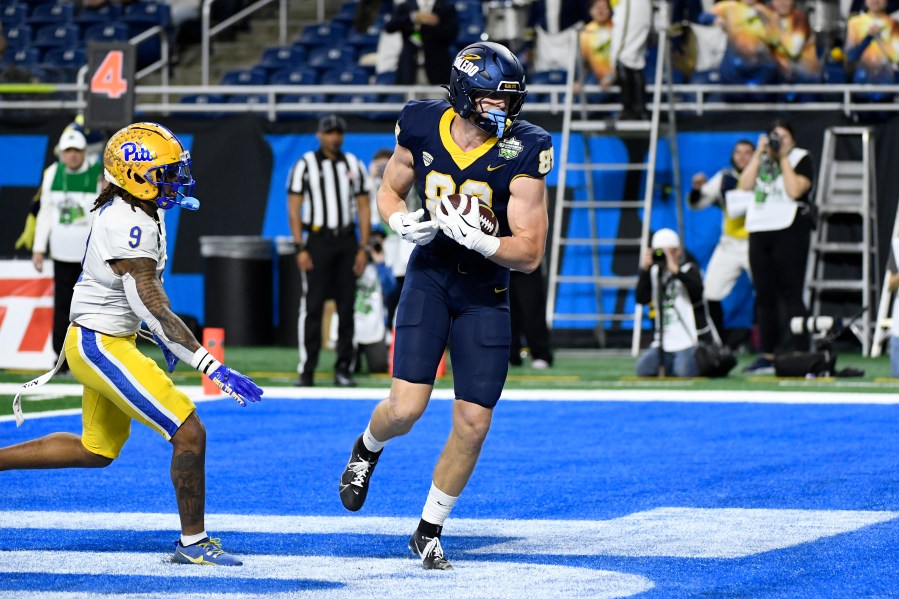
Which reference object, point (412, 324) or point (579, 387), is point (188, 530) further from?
point (579, 387)

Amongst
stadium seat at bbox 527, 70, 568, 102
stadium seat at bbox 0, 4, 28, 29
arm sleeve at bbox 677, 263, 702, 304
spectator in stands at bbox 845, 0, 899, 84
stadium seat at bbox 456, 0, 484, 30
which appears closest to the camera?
arm sleeve at bbox 677, 263, 702, 304

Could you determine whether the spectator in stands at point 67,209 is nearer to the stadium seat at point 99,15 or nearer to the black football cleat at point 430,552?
the black football cleat at point 430,552

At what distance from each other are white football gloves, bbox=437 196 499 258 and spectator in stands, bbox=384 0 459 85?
1148 centimetres

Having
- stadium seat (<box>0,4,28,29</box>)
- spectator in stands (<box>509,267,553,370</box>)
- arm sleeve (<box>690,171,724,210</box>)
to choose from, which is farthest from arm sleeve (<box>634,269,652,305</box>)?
stadium seat (<box>0,4,28,29</box>)

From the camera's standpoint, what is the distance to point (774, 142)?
1389 centimetres

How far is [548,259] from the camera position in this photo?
1702 cm

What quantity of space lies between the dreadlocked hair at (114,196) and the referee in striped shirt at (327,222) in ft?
20.6

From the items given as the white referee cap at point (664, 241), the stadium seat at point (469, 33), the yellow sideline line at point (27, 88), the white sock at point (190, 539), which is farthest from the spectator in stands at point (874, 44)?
the white sock at point (190, 539)

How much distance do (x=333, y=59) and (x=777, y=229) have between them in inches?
277

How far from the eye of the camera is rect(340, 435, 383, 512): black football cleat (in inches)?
241

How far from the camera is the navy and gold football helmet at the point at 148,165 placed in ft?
19.3

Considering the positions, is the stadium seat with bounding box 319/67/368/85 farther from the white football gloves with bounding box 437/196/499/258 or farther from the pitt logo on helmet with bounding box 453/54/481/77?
the white football gloves with bounding box 437/196/499/258

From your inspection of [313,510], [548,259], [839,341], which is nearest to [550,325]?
[548,259]

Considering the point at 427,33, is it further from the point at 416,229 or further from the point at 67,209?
the point at 416,229
